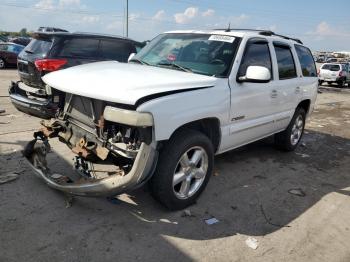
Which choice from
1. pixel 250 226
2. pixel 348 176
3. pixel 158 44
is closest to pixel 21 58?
pixel 158 44

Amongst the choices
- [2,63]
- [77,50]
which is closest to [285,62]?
[77,50]

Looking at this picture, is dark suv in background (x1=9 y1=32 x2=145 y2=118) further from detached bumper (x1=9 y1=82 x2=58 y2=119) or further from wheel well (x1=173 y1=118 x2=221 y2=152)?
wheel well (x1=173 y1=118 x2=221 y2=152)

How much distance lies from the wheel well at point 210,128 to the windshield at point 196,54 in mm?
566

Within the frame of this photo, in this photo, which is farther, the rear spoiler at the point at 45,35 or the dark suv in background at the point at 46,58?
the rear spoiler at the point at 45,35

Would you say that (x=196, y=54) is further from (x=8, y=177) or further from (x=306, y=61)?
(x=306, y=61)

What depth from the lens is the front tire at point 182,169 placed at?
3.73 m

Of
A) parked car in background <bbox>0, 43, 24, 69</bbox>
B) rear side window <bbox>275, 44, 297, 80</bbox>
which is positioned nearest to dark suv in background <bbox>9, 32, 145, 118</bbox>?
rear side window <bbox>275, 44, 297, 80</bbox>

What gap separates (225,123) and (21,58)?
16.2ft

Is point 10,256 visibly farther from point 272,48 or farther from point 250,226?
point 272,48

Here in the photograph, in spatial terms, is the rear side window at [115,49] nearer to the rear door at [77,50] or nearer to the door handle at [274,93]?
the rear door at [77,50]

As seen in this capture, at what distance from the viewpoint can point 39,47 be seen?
7.34 m

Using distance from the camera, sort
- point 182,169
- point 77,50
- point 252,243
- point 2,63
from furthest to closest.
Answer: point 2,63, point 77,50, point 182,169, point 252,243

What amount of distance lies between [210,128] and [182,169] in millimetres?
699

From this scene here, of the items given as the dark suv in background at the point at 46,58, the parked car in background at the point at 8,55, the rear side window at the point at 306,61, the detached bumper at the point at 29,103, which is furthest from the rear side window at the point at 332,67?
the detached bumper at the point at 29,103
